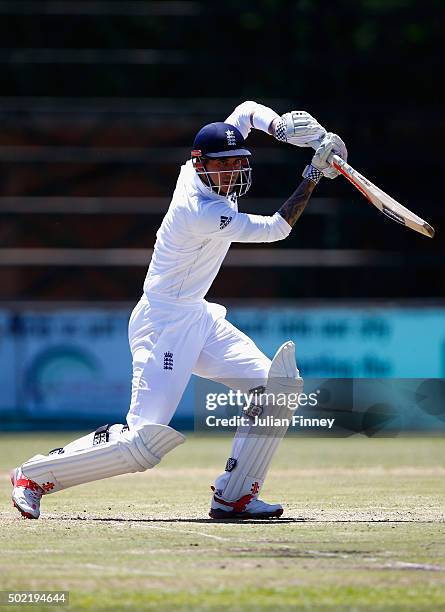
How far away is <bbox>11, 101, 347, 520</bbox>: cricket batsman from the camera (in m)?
6.74

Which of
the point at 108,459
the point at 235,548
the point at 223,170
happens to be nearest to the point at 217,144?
the point at 223,170

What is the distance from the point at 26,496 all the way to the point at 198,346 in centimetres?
119

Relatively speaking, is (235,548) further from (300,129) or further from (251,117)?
(251,117)

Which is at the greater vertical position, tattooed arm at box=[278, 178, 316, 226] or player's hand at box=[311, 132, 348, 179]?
player's hand at box=[311, 132, 348, 179]

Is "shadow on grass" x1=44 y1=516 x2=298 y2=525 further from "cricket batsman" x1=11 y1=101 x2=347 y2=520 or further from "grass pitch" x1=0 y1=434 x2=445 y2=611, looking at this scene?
"cricket batsman" x1=11 y1=101 x2=347 y2=520

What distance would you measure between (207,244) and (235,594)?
266 cm

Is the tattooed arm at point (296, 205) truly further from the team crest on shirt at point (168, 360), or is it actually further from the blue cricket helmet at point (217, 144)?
the team crest on shirt at point (168, 360)

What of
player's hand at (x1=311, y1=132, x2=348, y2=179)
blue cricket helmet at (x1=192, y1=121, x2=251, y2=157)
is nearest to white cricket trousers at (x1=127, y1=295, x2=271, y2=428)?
blue cricket helmet at (x1=192, y1=121, x2=251, y2=157)

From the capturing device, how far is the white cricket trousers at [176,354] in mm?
6750

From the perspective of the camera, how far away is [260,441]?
6961 mm

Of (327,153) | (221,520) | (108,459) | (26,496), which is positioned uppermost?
(327,153)

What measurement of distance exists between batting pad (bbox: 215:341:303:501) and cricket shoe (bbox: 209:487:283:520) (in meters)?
0.03

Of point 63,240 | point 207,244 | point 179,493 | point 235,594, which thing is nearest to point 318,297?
A: point 63,240

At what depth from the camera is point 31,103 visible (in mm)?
22016
